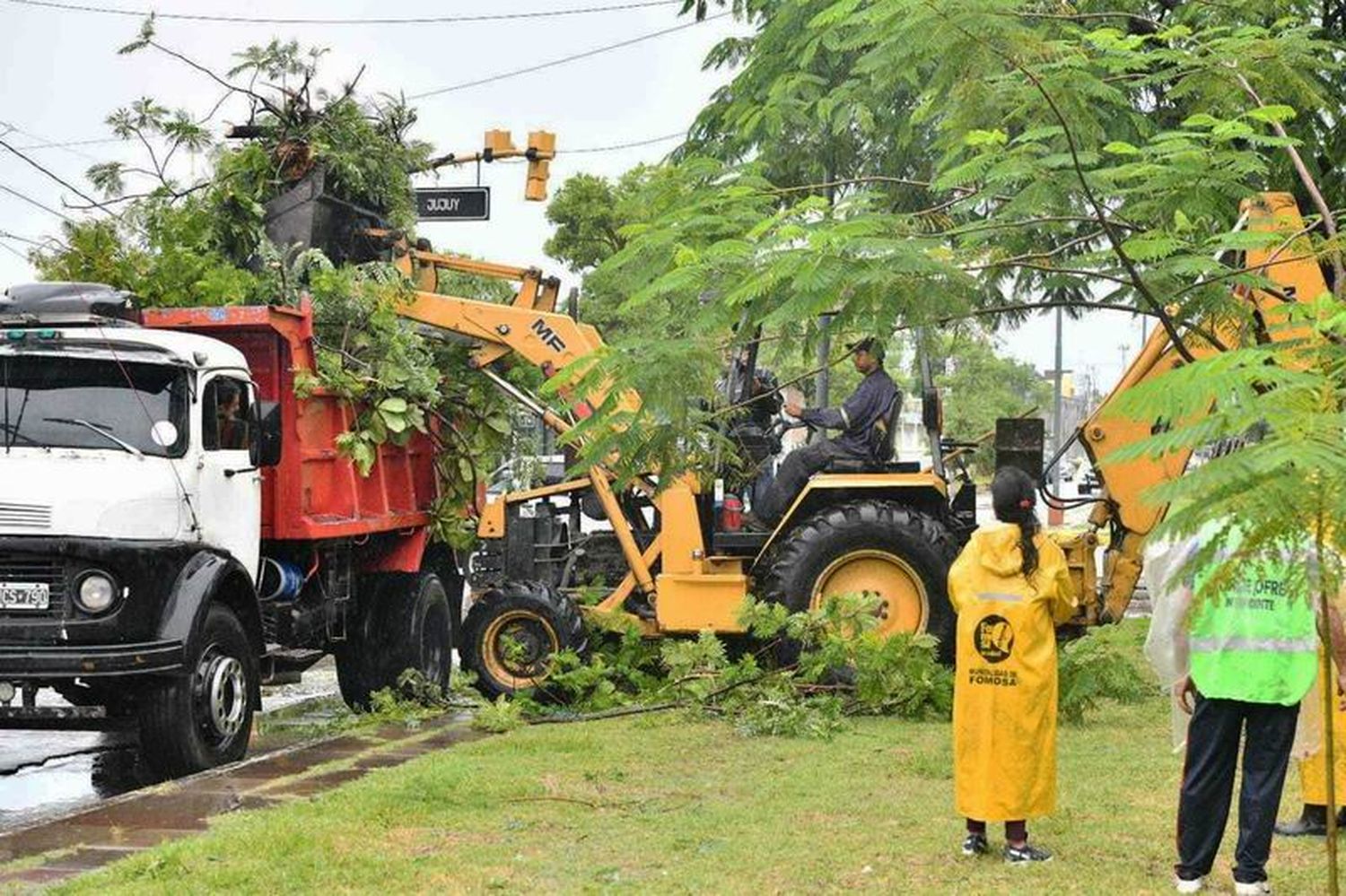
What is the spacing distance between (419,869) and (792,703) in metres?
4.83

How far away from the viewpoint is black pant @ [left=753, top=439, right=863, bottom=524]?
13.1 meters

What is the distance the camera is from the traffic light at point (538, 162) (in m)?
17.7

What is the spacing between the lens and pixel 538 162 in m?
17.9

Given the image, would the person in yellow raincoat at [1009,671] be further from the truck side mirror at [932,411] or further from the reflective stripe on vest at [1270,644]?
the truck side mirror at [932,411]

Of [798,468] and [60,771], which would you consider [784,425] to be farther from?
[60,771]

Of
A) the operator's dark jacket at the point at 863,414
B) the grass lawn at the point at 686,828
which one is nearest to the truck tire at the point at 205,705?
the grass lawn at the point at 686,828

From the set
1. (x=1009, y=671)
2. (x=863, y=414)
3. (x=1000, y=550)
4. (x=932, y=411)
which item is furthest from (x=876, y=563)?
(x=1009, y=671)

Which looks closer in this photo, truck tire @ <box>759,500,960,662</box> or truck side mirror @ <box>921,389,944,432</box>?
truck tire @ <box>759,500,960,662</box>

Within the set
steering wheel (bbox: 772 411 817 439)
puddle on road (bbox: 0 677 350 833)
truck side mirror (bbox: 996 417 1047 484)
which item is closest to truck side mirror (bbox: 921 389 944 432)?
truck side mirror (bbox: 996 417 1047 484)

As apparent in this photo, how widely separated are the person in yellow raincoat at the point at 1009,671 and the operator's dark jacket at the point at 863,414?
192 inches

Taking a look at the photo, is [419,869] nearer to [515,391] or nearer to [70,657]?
[70,657]

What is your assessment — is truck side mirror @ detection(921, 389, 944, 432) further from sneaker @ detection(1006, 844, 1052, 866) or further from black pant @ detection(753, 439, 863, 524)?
sneaker @ detection(1006, 844, 1052, 866)

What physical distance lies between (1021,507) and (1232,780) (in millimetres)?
1390

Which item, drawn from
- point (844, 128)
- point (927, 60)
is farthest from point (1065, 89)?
point (844, 128)
